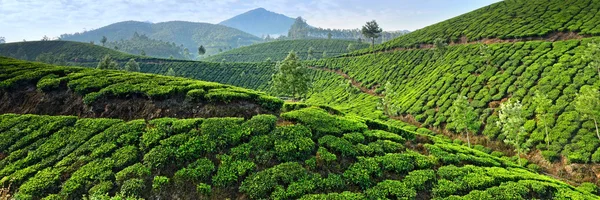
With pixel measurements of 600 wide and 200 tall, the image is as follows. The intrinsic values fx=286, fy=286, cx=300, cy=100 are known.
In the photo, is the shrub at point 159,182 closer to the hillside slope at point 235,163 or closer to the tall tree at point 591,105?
the hillside slope at point 235,163

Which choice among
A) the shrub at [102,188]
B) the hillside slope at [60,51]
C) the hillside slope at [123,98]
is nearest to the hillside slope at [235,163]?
the shrub at [102,188]

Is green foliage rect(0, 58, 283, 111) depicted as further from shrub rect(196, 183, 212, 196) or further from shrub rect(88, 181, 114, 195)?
shrub rect(88, 181, 114, 195)

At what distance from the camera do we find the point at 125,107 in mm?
21469

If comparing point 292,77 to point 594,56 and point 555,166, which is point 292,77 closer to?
point 555,166

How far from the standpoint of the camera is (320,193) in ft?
49.0

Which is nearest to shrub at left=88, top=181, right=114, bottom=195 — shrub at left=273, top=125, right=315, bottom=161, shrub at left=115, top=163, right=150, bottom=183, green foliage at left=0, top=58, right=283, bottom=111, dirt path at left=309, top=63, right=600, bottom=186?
shrub at left=115, top=163, right=150, bottom=183

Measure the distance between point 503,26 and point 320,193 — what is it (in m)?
81.1

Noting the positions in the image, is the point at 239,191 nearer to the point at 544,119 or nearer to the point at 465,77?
the point at 544,119

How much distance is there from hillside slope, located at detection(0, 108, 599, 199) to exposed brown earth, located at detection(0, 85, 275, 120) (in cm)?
161

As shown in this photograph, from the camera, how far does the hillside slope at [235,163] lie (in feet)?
48.3

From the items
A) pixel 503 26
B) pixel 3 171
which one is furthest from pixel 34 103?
pixel 503 26

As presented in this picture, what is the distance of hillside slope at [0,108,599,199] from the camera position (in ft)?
48.3

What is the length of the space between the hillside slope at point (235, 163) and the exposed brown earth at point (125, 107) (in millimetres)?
1605

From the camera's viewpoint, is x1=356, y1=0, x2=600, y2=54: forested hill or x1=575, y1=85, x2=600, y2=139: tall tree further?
x1=356, y1=0, x2=600, y2=54: forested hill
